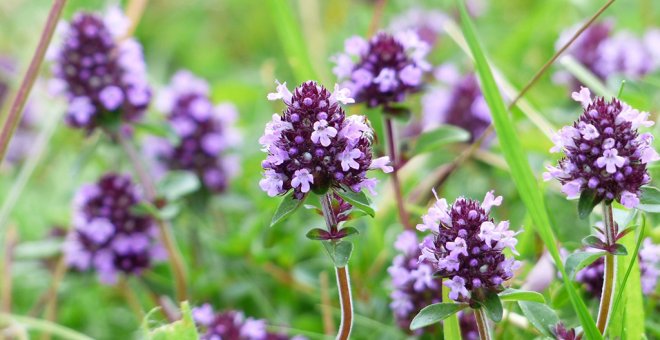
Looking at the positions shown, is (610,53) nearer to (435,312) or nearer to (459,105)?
(459,105)

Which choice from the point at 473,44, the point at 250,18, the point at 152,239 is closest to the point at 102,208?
the point at 152,239

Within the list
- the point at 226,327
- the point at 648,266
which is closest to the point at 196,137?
the point at 226,327

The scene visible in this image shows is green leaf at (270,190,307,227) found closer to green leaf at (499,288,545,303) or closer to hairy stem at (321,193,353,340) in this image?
hairy stem at (321,193,353,340)

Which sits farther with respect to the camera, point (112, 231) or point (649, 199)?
point (112, 231)

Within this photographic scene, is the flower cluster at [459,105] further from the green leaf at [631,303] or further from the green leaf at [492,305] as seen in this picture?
the green leaf at [492,305]

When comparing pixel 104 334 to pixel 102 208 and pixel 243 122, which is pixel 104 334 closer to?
pixel 102 208
